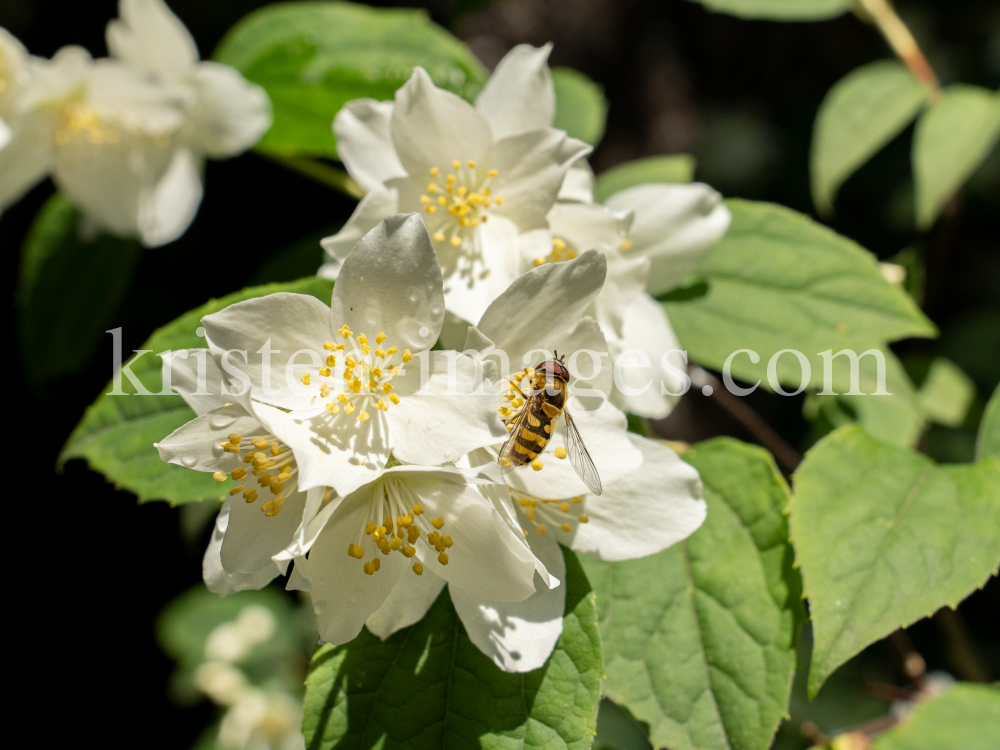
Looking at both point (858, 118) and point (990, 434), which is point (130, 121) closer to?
point (858, 118)

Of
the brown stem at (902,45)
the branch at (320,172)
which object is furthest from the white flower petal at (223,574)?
the brown stem at (902,45)

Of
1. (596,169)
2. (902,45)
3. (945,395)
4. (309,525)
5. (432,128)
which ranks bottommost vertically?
(596,169)

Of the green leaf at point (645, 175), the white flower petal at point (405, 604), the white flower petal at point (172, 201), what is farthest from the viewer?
the green leaf at point (645, 175)

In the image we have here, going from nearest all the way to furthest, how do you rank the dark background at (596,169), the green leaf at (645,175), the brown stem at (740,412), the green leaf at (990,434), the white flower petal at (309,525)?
the white flower petal at (309,525)
the green leaf at (990,434)
the brown stem at (740,412)
the green leaf at (645,175)
the dark background at (596,169)

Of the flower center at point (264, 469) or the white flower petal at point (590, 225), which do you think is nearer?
the flower center at point (264, 469)

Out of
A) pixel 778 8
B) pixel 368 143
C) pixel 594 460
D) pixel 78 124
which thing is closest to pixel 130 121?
pixel 78 124

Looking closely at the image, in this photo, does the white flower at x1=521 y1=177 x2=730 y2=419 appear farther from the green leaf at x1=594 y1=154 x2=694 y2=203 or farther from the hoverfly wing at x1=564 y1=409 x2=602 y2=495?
the green leaf at x1=594 y1=154 x2=694 y2=203

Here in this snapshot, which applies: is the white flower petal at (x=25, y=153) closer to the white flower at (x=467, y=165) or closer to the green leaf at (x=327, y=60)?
the green leaf at (x=327, y=60)

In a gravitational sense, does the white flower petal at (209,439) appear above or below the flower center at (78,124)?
above
